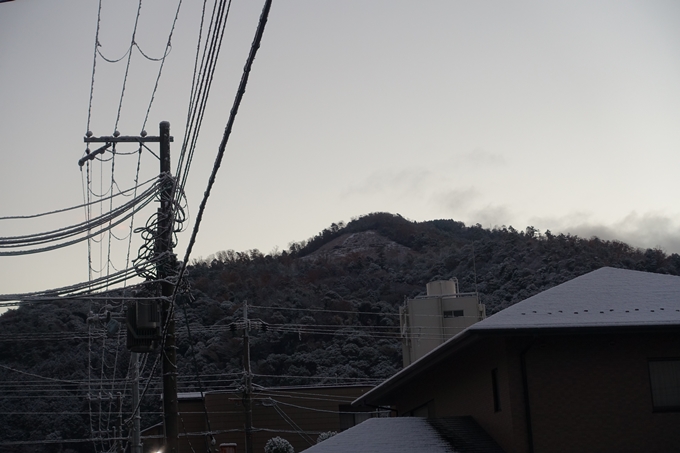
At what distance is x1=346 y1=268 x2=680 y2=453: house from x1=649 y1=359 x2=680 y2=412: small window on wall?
2 centimetres

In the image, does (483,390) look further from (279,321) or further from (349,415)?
(279,321)

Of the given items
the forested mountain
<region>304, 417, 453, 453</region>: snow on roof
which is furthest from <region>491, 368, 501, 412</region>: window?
the forested mountain

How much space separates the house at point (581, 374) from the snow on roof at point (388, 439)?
212 mm

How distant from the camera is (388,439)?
15.9 metres

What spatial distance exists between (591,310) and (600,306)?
1.08 feet

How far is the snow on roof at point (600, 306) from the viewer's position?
14984 millimetres

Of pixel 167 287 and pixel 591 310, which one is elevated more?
pixel 167 287

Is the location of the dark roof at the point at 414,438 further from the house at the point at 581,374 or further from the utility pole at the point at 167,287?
the utility pole at the point at 167,287

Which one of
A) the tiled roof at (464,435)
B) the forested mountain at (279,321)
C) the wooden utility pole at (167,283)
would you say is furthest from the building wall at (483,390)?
the forested mountain at (279,321)

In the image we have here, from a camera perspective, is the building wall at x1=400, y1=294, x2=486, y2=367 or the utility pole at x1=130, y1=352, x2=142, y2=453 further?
the building wall at x1=400, y1=294, x2=486, y2=367

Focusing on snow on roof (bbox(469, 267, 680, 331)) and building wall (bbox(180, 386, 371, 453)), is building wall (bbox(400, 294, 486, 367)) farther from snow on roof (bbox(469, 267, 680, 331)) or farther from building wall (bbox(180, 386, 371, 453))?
snow on roof (bbox(469, 267, 680, 331))

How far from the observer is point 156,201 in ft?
50.0

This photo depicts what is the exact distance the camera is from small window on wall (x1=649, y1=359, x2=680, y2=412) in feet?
50.0

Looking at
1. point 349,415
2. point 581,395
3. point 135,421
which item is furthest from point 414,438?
point 349,415
